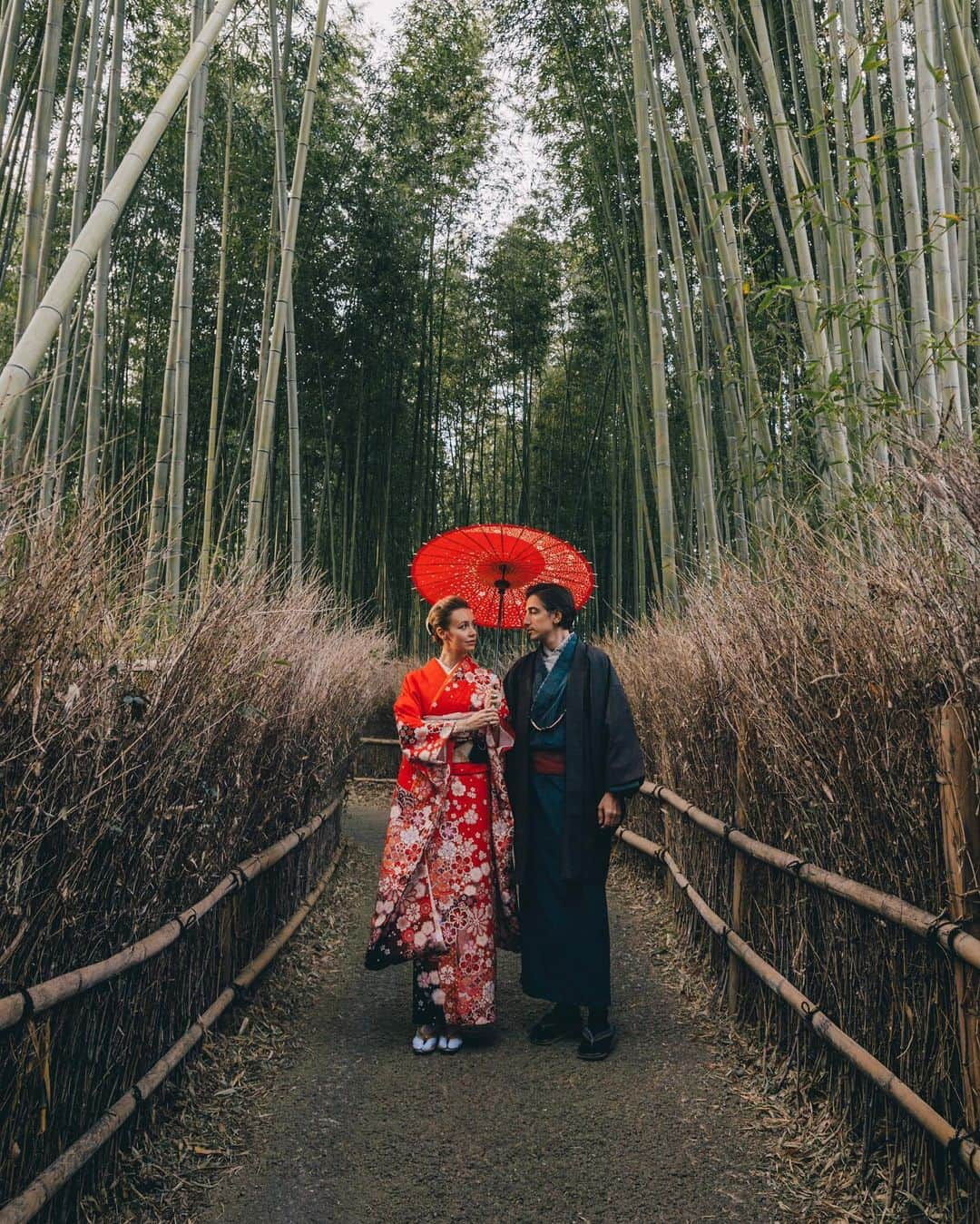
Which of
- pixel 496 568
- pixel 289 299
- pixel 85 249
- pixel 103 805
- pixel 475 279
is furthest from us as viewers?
pixel 475 279

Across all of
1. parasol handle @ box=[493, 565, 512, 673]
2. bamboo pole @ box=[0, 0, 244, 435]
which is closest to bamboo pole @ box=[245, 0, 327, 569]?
parasol handle @ box=[493, 565, 512, 673]

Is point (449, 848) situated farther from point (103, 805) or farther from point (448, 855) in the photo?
point (103, 805)

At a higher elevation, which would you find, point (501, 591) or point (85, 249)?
point (85, 249)

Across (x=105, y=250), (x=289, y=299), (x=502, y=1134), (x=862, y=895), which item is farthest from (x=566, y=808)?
(x=105, y=250)

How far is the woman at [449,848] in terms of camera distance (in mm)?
2846

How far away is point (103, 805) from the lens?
1793mm

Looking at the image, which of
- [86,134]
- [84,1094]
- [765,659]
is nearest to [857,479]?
[765,659]

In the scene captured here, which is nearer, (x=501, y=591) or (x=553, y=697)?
(x=553, y=697)

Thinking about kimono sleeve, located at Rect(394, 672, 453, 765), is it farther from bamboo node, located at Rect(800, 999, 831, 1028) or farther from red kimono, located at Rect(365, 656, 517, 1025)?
bamboo node, located at Rect(800, 999, 831, 1028)

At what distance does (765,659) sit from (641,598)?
17.3ft

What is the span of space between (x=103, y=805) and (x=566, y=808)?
146 cm

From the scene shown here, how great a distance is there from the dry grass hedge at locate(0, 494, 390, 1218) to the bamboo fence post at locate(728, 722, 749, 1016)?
4.71 feet

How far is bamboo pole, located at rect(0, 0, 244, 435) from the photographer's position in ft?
6.49

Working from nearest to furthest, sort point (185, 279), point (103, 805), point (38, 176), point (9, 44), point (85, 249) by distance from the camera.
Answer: point (103, 805)
point (85, 249)
point (38, 176)
point (9, 44)
point (185, 279)
